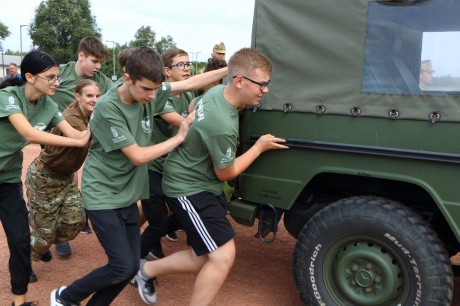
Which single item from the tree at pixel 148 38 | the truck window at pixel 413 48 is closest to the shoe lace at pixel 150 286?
the truck window at pixel 413 48

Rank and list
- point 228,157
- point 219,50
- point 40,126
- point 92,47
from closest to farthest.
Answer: point 228,157
point 40,126
point 92,47
point 219,50

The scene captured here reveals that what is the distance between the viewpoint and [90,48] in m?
4.79

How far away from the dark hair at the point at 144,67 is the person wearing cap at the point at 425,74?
153cm

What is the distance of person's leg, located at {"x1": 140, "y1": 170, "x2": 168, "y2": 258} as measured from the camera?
3.82 m

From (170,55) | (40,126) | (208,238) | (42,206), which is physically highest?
(170,55)

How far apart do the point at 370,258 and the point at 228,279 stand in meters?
1.44

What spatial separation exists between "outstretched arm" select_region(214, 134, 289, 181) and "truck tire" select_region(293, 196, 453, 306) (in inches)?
21.0

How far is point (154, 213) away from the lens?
385 cm

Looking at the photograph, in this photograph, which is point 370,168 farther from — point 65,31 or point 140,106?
point 65,31

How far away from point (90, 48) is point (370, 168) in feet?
9.94

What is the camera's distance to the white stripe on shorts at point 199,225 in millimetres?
3117

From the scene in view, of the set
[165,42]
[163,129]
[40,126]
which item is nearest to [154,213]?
[163,129]

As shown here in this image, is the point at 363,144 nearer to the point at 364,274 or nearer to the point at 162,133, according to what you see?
the point at 364,274

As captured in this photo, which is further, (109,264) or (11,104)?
(11,104)
